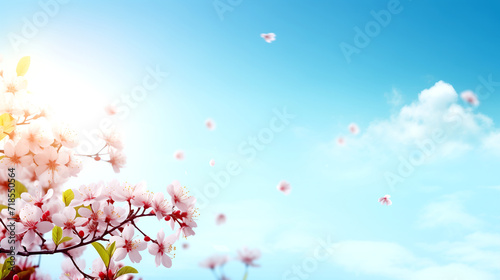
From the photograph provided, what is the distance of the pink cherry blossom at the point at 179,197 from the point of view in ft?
5.68

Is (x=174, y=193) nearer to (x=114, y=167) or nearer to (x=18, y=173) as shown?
(x=114, y=167)

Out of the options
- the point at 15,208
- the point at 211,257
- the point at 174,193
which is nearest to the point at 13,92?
the point at 15,208

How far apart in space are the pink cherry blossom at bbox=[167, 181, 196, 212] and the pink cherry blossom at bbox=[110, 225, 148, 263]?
8.8 inches

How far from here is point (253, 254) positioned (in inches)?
61.8

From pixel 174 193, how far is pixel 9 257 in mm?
694

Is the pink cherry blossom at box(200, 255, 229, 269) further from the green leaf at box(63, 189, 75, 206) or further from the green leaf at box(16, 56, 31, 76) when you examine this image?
the green leaf at box(16, 56, 31, 76)

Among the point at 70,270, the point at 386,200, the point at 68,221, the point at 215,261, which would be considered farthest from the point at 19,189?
the point at 386,200

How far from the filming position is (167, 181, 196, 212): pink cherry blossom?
173cm

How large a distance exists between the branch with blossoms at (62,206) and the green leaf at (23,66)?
0.10m

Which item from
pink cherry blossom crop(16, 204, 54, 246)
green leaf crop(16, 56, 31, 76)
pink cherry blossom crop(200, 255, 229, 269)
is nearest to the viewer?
pink cherry blossom crop(200, 255, 229, 269)

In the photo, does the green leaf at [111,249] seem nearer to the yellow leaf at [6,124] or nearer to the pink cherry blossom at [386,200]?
the yellow leaf at [6,124]

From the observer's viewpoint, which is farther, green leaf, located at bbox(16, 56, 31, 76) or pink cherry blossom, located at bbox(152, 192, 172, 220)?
green leaf, located at bbox(16, 56, 31, 76)

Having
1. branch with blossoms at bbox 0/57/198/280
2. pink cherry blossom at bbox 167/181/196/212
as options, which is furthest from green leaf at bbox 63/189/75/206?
pink cherry blossom at bbox 167/181/196/212

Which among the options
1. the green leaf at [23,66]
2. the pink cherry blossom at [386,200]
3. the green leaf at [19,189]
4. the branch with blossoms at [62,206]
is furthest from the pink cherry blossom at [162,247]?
the pink cherry blossom at [386,200]
